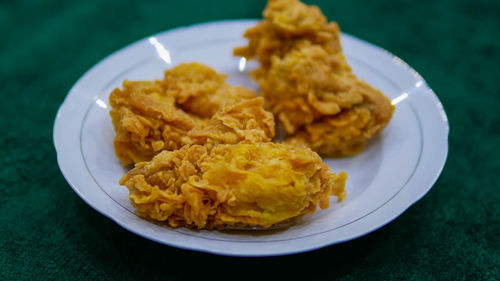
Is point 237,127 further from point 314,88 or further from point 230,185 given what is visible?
point 314,88

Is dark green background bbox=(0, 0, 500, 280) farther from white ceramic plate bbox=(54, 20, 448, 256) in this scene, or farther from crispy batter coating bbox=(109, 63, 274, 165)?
crispy batter coating bbox=(109, 63, 274, 165)

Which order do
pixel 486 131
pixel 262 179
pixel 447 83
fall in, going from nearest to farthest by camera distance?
pixel 262 179
pixel 486 131
pixel 447 83

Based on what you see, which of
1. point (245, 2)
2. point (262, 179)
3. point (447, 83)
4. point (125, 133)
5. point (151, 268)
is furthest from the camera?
point (245, 2)

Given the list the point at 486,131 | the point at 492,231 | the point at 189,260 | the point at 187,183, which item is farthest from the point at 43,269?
the point at 486,131

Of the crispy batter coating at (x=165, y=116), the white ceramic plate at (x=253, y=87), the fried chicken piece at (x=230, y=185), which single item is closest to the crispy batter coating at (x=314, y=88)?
the white ceramic plate at (x=253, y=87)

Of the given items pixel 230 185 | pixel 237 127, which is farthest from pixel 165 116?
pixel 230 185

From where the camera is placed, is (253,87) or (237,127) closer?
(237,127)

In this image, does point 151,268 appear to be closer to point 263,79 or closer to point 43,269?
point 43,269
